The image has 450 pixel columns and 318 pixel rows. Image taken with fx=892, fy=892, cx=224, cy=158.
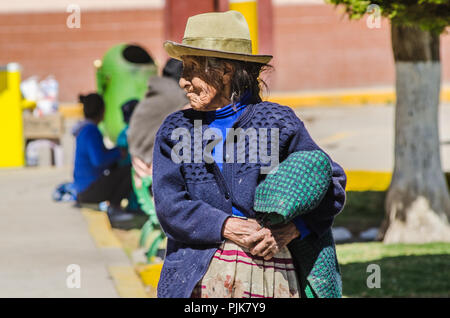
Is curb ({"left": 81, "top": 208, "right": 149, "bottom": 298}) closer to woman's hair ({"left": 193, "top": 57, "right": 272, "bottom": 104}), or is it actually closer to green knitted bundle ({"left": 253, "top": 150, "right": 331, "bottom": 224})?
woman's hair ({"left": 193, "top": 57, "right": 272, "bottom": 104})

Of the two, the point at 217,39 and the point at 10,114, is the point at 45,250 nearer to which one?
the point at 217,39

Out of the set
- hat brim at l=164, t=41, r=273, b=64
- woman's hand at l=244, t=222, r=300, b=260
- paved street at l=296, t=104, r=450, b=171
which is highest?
hat brim at l=164, t=41, r=273, b=64

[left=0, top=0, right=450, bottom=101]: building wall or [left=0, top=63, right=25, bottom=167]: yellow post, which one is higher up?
[left=0, top=0, right=450, bottom=101]: building wall

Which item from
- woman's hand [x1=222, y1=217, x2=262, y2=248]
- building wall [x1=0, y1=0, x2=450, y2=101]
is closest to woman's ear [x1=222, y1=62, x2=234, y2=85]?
woman's hand [x1=222, y1=217, x2=262, y2=248]

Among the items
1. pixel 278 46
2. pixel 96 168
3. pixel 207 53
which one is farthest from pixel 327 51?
pixel 207 53

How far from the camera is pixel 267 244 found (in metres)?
3.10

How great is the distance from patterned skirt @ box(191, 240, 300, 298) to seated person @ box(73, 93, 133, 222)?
6.29 m

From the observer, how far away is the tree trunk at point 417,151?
781cm

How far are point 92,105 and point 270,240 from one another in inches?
255

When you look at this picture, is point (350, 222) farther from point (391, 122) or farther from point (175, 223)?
point (391, 122)

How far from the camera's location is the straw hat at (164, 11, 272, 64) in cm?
316
